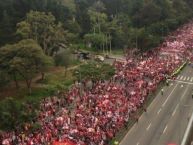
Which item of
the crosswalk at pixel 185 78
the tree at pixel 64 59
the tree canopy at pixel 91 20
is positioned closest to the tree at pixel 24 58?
the tree at pixel 64 59

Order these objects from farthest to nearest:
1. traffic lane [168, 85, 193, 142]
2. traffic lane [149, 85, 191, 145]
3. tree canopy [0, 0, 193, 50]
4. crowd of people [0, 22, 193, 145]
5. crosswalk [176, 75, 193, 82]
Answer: tree canopy [0, 0, 193, 50]
crosswalk [176, 75, 193, 82]
traffic lane [168, 85, 193, 142]
traffic lane [149, 85, 191, 145]
crowd of people [0, 22, 193, 145]

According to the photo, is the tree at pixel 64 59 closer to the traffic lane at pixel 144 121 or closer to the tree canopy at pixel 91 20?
the tree canopy at pixel 91 20

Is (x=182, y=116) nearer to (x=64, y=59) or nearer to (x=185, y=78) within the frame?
(x=185, y=78)

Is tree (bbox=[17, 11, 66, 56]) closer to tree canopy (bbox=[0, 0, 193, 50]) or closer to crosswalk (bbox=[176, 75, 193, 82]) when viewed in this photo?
tree canopy (bbox=[0, 0, 193, 50])

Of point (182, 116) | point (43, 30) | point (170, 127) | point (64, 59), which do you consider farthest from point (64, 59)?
point (170, 127)

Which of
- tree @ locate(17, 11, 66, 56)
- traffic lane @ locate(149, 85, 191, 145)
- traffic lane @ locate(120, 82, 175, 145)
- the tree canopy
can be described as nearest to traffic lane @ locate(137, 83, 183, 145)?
traffic lane @ locate(149, 85, 191, 145)

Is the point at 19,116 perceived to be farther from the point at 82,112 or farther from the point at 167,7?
the point at 167,7

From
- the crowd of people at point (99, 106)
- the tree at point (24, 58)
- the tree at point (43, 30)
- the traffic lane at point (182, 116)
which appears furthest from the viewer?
the tree at point (43, 30)
